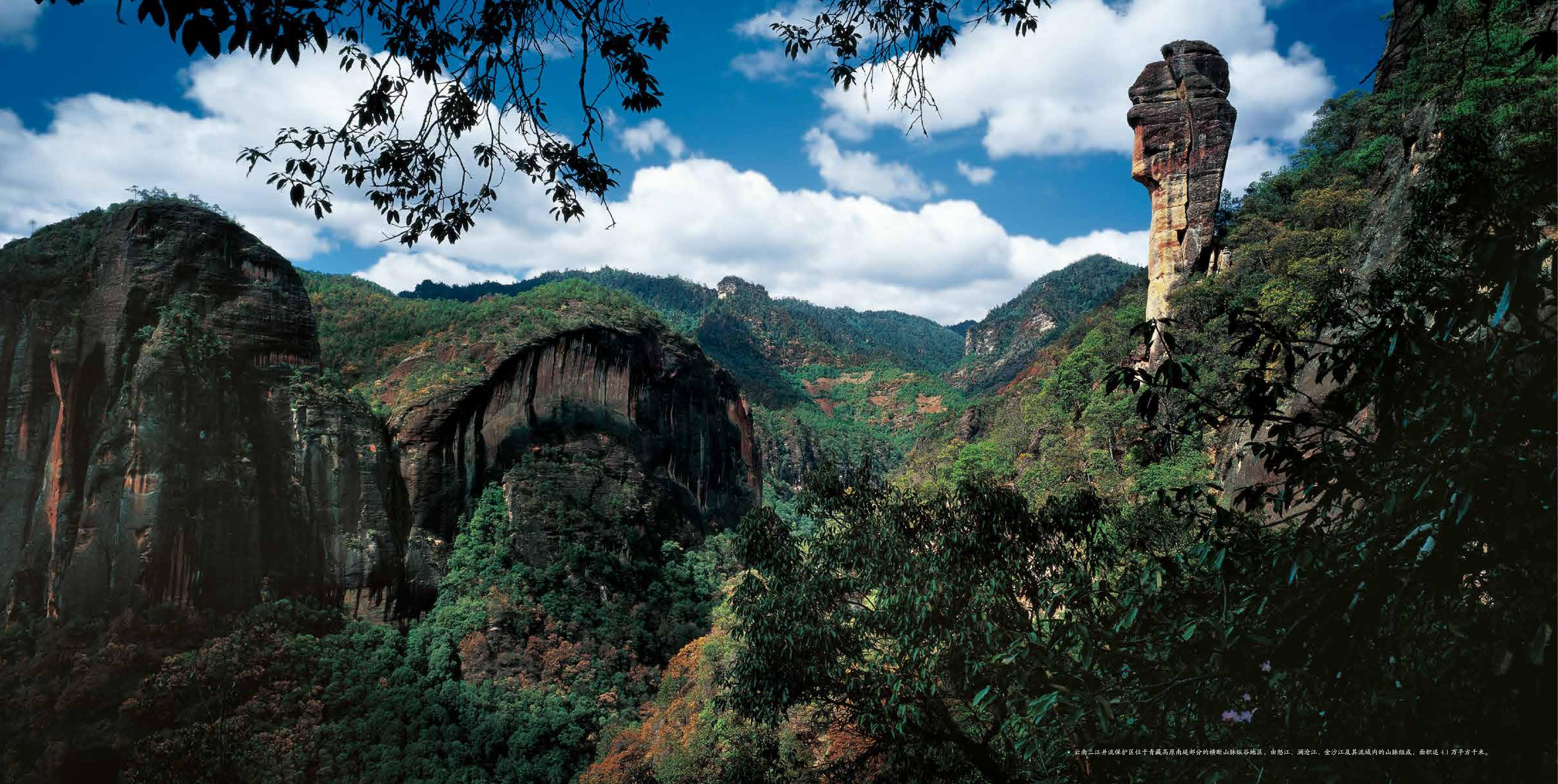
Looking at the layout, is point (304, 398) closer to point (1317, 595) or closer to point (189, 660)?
point (189, 660)

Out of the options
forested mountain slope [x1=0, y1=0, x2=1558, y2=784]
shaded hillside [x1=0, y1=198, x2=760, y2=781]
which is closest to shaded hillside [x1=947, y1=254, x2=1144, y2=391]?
forested mountain slope [x1=0, y1=0, x2=1558, y2=784]

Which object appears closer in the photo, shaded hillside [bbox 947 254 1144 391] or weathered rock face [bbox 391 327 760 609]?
weathered rock face [bbox 391 327 760 609]

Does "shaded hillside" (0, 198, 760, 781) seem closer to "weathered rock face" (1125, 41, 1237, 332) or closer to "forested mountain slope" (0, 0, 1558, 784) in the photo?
"forested mountain slope" (0, 0, 1558, 784)

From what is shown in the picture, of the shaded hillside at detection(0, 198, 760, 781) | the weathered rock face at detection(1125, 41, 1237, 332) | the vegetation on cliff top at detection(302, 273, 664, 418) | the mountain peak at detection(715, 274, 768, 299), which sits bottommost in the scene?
the shaded hillside at detection(0, 198, 760, 781)

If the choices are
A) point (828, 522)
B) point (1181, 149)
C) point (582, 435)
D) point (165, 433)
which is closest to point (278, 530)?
point (165, 433)

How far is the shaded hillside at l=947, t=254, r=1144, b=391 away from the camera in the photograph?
103500 mm

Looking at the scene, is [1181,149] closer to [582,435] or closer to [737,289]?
[582,435]

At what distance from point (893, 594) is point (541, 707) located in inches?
864

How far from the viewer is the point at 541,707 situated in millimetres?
25234

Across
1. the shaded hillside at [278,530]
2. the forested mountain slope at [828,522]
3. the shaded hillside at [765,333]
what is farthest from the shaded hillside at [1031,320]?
the shaded hillside at [278,530]

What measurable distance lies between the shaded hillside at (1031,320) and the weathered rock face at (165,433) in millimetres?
74913

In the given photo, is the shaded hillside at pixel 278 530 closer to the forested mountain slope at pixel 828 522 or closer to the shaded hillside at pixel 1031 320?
the forested mountain slope at pixel 828 522

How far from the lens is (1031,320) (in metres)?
111

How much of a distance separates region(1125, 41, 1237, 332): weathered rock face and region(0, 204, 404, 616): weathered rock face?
30.5 m
